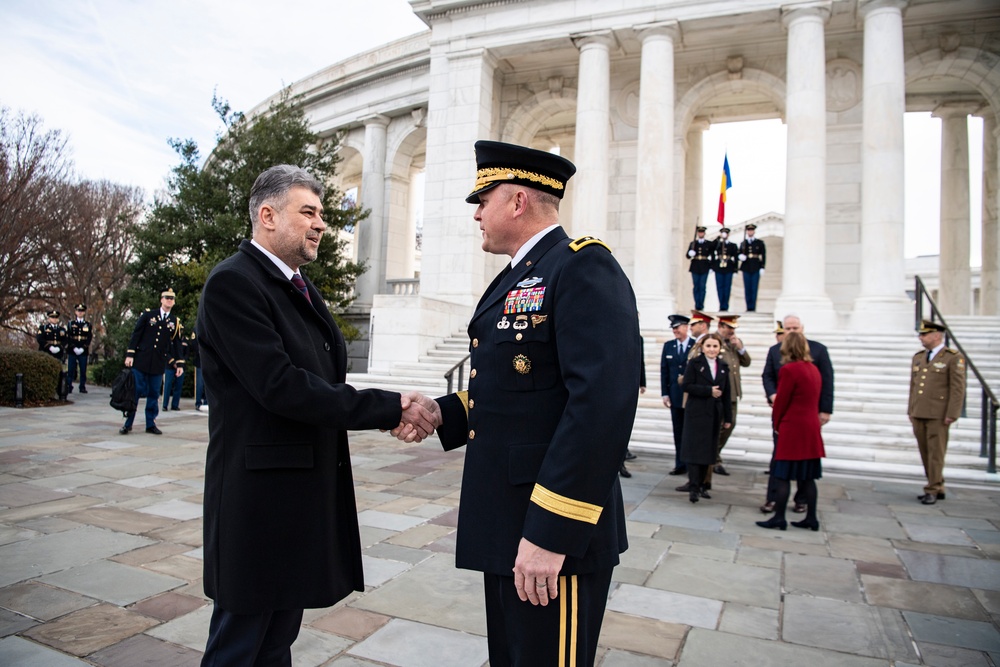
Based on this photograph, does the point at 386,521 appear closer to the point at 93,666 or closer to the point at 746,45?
the point at 93,666

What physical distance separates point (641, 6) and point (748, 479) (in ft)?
43.7

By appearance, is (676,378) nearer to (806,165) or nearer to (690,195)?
(806,165)

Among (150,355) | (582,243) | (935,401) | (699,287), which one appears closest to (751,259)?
(699,287)

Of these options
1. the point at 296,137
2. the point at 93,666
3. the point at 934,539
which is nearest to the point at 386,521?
the point at 93,666

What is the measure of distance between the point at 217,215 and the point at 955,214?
20326 mm

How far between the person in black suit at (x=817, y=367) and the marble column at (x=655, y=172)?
340 inches

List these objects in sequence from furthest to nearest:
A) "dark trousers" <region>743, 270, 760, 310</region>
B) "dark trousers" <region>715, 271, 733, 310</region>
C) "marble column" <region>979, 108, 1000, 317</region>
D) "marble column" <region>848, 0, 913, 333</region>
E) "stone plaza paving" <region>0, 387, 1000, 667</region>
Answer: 1. "marble column" <region>979, 108, 1000, 317</region>
2. "dark trousers" <region>715, 271, 733, 310</region>
3. "dark trousers" <region>743, 270, 760, 310</region>
4. "marble column" <region>848, 0, 913, 333</region>
5. "stone plaza paving" <region>0, 387, 1000, 667</region>

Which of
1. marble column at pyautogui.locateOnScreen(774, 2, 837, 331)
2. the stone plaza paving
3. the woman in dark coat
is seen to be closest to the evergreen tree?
the stone plaza paving

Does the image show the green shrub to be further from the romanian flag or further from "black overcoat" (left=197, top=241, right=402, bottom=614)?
the romanian flag

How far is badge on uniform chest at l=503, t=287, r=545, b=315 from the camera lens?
83.4 inches

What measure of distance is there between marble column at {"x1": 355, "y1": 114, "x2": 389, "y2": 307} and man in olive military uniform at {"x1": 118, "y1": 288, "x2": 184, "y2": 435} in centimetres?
1523

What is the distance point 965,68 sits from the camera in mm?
17281

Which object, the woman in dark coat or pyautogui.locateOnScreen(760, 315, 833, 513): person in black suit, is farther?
the woman in dark coat

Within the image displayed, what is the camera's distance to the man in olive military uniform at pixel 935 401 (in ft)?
23.9
